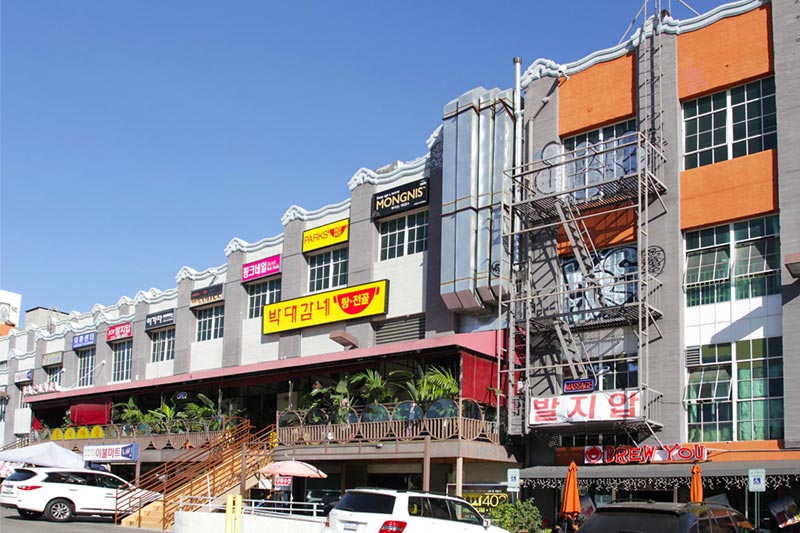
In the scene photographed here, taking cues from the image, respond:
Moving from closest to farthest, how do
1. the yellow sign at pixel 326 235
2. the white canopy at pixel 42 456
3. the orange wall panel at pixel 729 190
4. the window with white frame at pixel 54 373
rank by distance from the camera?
the orange wall panel at pixel 729 190 < the white canopy at pixel 42 456 < the yellow sign at pixel 326 235 < the window with white frame at pixel 54 373

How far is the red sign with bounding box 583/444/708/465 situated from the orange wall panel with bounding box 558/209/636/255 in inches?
225

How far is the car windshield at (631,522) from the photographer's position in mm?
11414

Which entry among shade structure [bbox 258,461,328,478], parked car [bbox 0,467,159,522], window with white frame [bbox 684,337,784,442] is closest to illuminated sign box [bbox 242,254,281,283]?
parked car [bbox 0,467,159,522]

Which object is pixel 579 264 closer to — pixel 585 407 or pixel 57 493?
pixel 585 407

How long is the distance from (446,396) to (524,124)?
892 cm

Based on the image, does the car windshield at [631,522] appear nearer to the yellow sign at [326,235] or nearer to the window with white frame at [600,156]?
the window with white frame at [600,156]

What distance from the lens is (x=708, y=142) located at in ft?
81.0

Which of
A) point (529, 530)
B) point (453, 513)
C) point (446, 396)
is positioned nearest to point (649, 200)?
point (446, 396)

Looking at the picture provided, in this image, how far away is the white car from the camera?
15219mm

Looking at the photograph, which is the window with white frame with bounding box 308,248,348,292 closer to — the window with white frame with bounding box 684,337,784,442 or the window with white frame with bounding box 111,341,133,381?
the window with white frame with bounding box 111,341,133,381

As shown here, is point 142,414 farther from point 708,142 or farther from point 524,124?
point 708,142

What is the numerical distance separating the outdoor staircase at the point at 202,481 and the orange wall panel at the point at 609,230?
36.9 feet

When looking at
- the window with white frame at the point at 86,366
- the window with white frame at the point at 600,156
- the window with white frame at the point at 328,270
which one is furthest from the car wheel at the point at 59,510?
the window with white frame at the point at 86,366

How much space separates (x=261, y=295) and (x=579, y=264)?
657 inches
